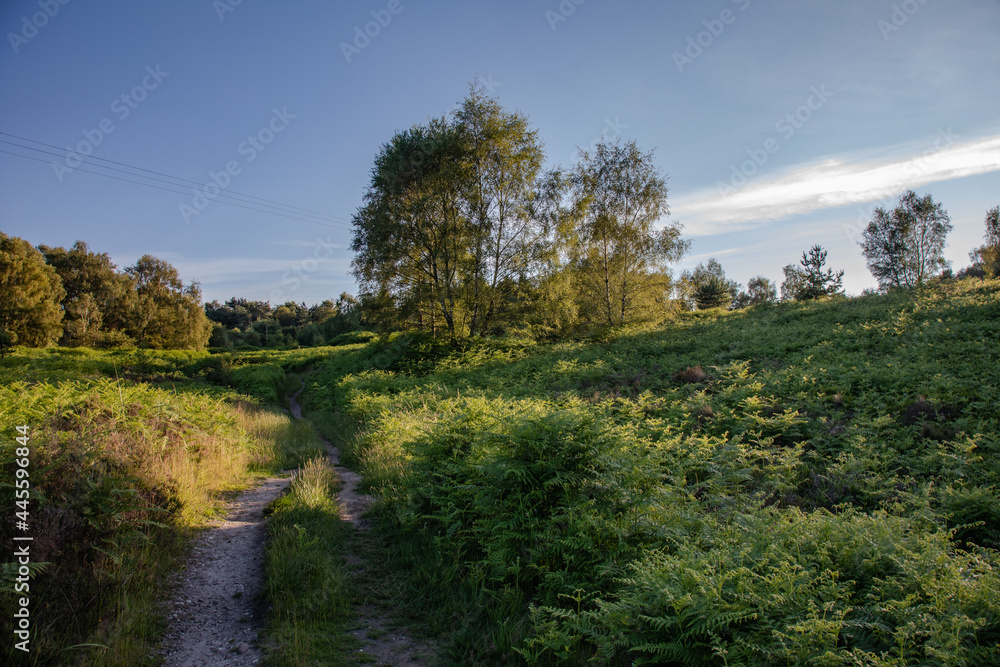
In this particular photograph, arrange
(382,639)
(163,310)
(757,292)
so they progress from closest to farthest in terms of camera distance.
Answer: (382,639) < (163,310) < (757,292)

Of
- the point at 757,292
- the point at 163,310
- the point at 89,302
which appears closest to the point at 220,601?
the point at 89,302

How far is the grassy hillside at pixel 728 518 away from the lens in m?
2.64

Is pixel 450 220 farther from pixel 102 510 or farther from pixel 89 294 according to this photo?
pixel 89 294

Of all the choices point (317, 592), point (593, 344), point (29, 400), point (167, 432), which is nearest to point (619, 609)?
point (317, 592)

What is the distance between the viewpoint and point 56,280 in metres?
37.2

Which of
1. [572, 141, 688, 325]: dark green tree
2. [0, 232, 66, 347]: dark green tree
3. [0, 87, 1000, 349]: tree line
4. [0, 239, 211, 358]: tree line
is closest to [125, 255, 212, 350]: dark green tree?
[0, 239, 211, 358]: tree line

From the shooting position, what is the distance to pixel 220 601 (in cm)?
442

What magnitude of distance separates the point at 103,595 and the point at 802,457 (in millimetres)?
9546

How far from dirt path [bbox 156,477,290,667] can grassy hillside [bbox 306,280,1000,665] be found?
67.3 inches

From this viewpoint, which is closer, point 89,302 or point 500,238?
point 500,238

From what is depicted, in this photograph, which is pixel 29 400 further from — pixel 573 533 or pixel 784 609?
pixel 784 609

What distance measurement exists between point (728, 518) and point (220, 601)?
17.8 ft

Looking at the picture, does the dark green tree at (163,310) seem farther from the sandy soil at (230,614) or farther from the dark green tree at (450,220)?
the sandy soil at (230,614)

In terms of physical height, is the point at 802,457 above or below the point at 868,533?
below
